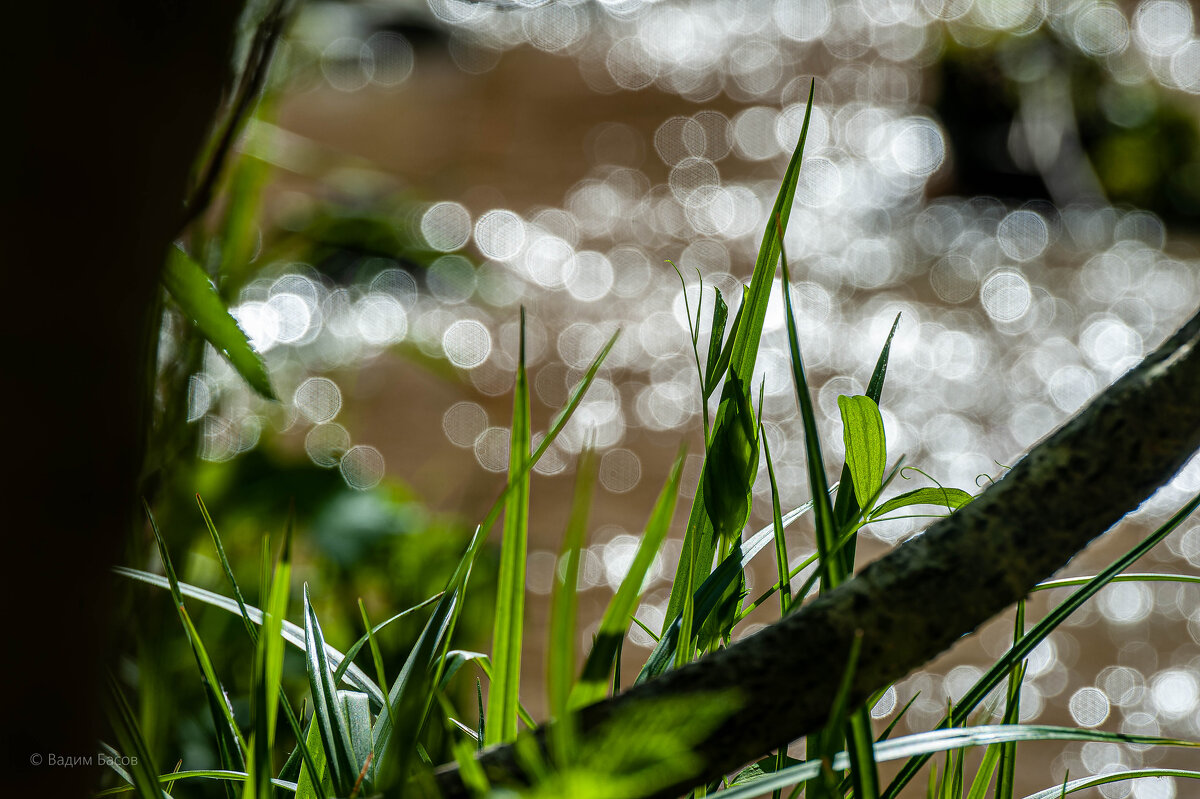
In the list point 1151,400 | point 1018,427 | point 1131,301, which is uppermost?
point 1131,301

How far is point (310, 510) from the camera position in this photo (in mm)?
760

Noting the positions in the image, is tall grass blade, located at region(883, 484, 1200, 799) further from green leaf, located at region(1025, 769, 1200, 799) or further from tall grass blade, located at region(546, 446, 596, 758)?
tall grass blade, located at region(546, 446, 596, 758)

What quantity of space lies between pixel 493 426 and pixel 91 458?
5.07ft

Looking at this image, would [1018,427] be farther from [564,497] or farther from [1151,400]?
[1151,400]

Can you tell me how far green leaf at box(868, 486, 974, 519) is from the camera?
13.0 inches

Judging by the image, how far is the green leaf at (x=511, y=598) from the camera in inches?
11.9

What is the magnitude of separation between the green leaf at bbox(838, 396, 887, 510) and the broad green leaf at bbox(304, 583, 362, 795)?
19cm

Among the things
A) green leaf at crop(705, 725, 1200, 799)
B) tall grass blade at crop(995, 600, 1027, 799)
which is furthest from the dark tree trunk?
tall grass blade at crop(995, 600, 1027, 799)

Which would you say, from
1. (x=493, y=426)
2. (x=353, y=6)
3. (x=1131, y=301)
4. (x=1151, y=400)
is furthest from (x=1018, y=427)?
(x=353, y=6)

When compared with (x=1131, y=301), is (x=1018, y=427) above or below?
below

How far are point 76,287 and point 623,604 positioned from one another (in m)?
0.15

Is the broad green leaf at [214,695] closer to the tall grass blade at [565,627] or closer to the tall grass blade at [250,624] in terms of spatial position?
the tall grass blade at [250,624]

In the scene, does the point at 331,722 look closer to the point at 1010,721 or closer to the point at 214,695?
the point at 214,695

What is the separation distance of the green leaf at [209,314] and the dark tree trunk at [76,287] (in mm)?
77
